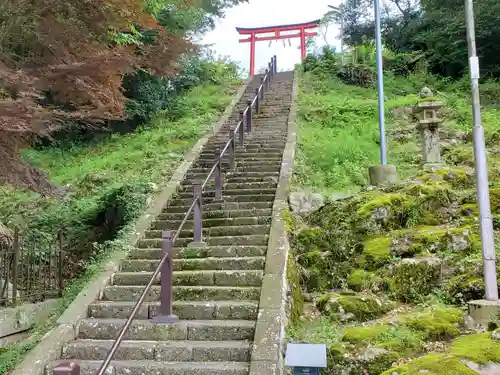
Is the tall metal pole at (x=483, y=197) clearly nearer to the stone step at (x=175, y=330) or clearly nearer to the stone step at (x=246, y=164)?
the stone step at (x=175, y=330)

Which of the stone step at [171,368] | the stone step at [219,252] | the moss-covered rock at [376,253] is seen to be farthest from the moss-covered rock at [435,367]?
the stone step at [219,252]

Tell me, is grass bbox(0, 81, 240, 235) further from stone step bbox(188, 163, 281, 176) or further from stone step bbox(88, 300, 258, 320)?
stone step bbox(88, 300, 258, 320)

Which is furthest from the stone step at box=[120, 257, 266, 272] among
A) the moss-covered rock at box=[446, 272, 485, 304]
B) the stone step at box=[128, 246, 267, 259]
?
the moss-covered rock at box=[446, 272, 485, 304]

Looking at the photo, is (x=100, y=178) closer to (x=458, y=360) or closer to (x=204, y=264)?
(x=204, y=264)

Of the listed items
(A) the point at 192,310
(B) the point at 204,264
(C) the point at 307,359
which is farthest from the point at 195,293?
(C) the point at 307,359

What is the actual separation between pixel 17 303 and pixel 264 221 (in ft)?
12.5

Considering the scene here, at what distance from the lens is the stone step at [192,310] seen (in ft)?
17.6

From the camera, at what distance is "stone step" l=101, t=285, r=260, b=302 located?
18.5 feet

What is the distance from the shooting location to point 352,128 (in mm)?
13258

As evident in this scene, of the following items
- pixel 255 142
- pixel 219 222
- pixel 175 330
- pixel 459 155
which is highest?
pixel 255 142

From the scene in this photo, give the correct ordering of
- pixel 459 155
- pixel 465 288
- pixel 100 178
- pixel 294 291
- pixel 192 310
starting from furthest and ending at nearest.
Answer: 1. pixel 100 178
2. pixel 459 155
3. pixel 294 291
4. pixel 192 310
5. pixel 465 288

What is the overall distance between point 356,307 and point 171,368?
6.96ft

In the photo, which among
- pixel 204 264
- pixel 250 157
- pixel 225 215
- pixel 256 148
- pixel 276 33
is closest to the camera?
pixel 204 264

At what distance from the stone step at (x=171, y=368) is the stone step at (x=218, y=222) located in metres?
2.96
